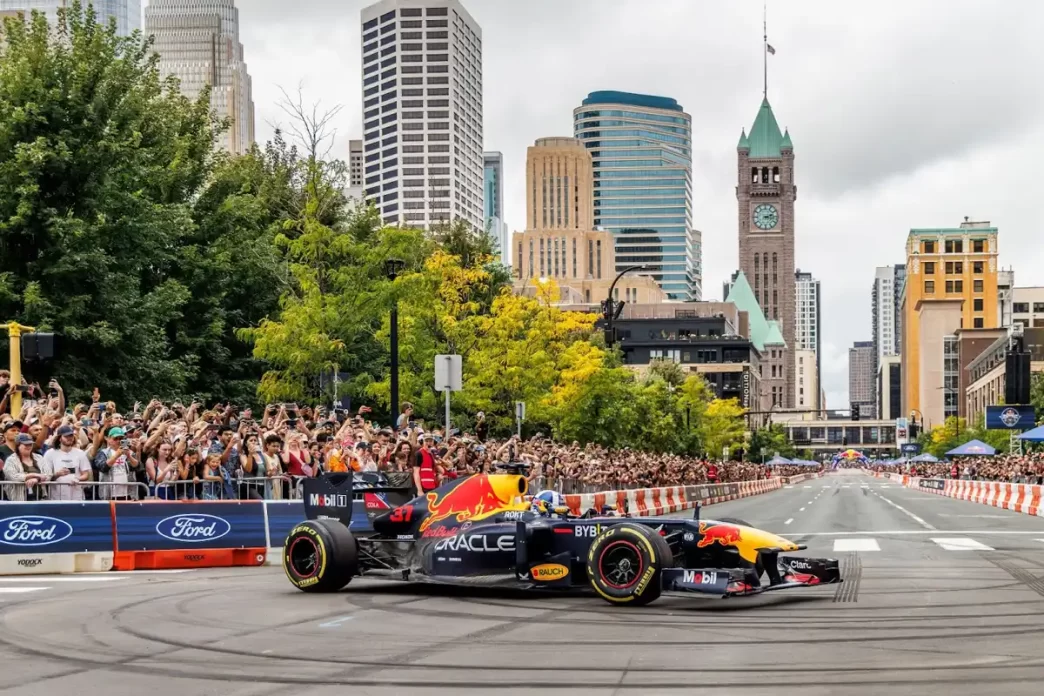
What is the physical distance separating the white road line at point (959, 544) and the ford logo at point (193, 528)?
36.1 feet

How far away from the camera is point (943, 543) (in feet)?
72.0

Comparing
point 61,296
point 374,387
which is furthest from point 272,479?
point 374,387

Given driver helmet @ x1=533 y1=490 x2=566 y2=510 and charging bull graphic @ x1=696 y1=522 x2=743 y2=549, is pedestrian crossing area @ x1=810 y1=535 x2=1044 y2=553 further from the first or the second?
charging bull graphic @ x1=696 y1=522 x2=743 y2=549

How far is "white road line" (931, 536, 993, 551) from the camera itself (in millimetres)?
20578

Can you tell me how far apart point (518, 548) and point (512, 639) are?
2.90m

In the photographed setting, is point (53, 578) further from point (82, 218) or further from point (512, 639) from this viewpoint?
point (82, 218)

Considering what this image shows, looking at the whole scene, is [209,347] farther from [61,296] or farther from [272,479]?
[272,479]

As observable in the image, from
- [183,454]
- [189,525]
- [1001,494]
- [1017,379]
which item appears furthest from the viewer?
[1017,379]

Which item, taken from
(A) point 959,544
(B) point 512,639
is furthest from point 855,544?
(B) point 512,639

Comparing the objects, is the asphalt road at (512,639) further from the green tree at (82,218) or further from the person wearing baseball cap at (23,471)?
the green tree at (82,218)

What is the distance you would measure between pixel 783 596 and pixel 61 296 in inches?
961

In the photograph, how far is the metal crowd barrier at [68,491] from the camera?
695 inches

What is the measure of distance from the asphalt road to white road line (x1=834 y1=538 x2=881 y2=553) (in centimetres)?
422

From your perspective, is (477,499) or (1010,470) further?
(1010,470)
